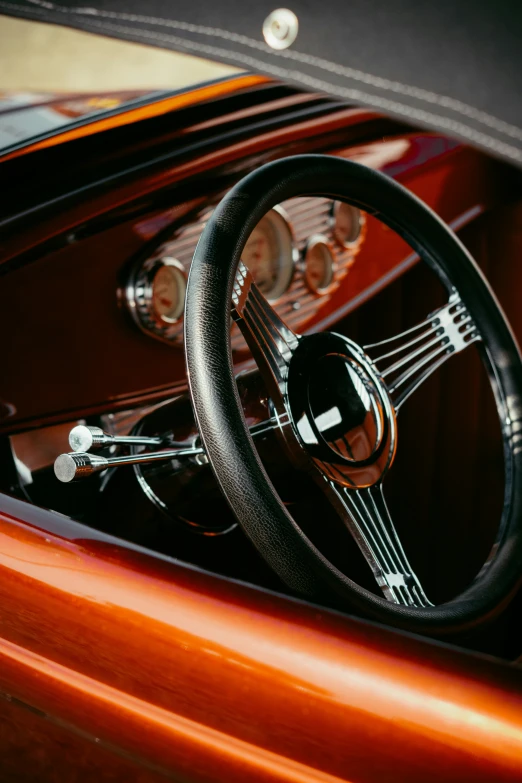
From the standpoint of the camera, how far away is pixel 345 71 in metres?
0.48

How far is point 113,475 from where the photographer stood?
1172mm

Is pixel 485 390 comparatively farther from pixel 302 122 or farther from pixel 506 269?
pixel 302 122

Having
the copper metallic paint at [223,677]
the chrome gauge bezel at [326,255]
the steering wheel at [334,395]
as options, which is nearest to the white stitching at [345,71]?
the steering wheel at [334,395]

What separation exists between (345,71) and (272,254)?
102 centimetres

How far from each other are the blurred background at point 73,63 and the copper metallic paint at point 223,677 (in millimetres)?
454

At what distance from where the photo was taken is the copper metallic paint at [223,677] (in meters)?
0.59

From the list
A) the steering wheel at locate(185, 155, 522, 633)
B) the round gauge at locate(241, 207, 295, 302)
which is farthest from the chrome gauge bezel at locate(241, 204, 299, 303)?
the steering wheel at locate(185, 155, 522, 633)

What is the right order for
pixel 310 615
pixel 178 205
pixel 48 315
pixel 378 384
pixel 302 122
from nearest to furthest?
pixel 310 615
pixel 378 384
pixel 48 315
pixel 178 205
pixel 302 122

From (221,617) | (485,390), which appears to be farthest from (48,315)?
(485,390)

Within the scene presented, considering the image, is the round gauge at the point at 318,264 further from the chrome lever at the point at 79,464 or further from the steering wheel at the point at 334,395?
the chrome lever at the point at 79,464

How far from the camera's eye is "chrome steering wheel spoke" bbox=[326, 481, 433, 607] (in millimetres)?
A: 876

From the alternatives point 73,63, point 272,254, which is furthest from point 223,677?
point 73,63

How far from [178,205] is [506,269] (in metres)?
0.93

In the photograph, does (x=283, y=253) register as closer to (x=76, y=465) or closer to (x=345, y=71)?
(x=76, y=465)
